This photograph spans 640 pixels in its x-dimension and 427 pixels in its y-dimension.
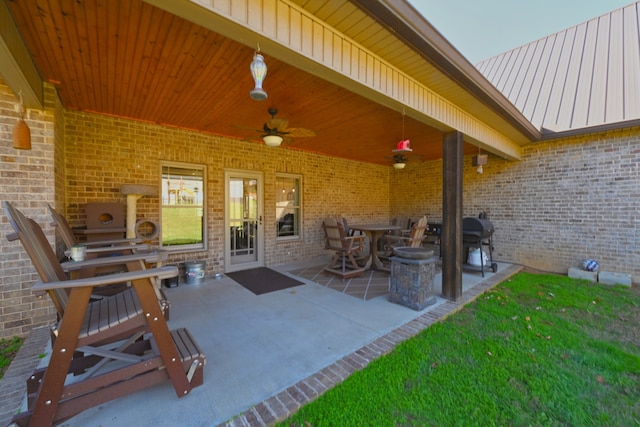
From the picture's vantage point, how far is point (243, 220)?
5.55 m

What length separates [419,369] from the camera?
2189 mm

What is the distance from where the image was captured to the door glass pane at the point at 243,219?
5410mm

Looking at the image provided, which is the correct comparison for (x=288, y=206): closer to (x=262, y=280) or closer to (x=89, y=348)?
(x=262, y=280)

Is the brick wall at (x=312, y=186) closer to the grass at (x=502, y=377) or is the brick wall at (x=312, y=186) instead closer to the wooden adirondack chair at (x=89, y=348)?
the wooden adirondack chair at (x=89, y=348)

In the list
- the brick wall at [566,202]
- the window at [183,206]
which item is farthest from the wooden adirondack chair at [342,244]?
the brick wall at [566,202]

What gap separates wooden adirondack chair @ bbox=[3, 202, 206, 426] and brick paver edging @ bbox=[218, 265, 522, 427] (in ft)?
1.77

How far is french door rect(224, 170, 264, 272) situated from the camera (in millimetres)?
5270

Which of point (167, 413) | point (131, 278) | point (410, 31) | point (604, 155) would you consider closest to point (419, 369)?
point (167, 413)

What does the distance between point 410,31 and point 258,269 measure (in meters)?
4.75

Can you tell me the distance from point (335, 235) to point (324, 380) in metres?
3.08

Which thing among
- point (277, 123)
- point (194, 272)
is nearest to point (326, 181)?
point (277, 123)

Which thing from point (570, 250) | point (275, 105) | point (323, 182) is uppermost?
point (275, 105)

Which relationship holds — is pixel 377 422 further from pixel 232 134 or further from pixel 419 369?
pixel 232 134

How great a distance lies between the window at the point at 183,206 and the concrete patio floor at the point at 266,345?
89 cm
